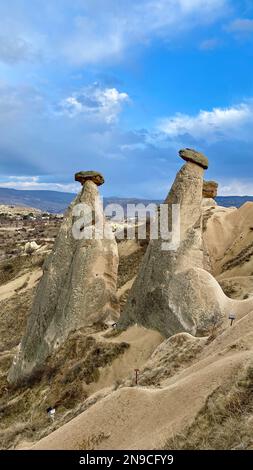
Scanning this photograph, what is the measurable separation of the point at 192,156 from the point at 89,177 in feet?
13.0

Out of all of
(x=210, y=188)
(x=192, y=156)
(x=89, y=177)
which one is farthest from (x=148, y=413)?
(x=210, y=188)

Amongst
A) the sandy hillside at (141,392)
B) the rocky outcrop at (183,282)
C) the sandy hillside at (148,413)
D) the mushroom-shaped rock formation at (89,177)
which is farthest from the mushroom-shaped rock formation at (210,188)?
the sandy hillside at (148,413)

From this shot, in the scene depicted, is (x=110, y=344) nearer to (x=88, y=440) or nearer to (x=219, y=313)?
(x=219, y=313)

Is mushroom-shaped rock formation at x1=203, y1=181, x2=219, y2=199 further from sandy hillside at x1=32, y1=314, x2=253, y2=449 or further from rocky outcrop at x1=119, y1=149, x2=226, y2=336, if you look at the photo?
sandy hillside at x1=32, y1=314, x2=253, y2=449

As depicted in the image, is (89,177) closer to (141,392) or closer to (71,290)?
(71,290)

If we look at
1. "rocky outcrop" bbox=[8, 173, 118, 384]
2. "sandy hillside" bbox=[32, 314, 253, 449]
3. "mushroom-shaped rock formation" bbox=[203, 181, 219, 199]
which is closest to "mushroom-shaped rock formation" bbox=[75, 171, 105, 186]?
"rocky outcrop" bbox=[8, 173, 118, 384]

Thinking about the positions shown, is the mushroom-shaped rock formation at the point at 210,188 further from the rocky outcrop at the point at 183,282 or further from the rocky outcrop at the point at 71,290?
the rocky outcrop at the point at 183,282

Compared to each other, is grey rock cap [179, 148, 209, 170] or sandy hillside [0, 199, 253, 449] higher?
grey rock cap [179, 148, 209, 170]

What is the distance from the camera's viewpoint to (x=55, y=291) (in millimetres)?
16375

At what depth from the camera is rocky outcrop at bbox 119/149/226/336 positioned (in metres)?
12.7

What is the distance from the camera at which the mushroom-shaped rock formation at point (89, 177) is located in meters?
16.8

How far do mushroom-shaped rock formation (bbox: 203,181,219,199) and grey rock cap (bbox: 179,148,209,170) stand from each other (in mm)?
19003

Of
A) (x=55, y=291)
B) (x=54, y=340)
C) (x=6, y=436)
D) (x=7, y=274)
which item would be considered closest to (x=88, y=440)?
(x=6, y=436)

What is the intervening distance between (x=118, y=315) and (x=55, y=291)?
7.77 ft
